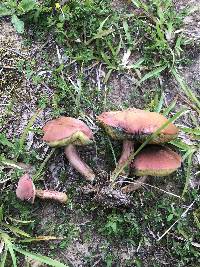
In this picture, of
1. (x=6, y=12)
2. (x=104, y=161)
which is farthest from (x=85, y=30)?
(x=104, y=161)

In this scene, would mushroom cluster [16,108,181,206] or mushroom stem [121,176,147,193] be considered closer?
mushroom cluster [16,108,181,206]

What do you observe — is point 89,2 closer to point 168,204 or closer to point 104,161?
point 104,161

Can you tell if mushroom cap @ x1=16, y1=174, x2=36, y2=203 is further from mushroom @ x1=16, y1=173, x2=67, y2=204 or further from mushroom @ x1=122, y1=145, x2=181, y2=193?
mushroom @ x1=122, y1=145, x2=181, y2=193

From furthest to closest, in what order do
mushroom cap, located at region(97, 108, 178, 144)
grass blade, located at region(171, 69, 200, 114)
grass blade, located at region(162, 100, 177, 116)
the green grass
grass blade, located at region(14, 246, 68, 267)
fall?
grass blade, located at region(171, 69, 200, 114) → grass blade, located at region(162, 100, 177, 116) → the green grass → grass blade, located at region(14, 246, 68, 267) → mushroom cap, located at region(97, 108, 178, 144)

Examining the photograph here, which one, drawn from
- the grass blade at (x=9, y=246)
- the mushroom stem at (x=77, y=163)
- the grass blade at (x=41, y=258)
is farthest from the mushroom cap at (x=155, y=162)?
the grass blade at (x=9, y=246)

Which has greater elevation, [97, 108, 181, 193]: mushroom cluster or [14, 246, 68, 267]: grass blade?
[97, 108, 181, 193]: mushroom cluster

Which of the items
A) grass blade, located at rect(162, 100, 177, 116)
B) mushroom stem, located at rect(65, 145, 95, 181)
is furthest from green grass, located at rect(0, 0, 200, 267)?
mushroom stem, located at rect(65, 145, 95, 181)

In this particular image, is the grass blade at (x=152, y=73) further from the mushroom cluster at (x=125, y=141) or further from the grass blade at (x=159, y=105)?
the mushroom cluster at (x=125, y=141)
